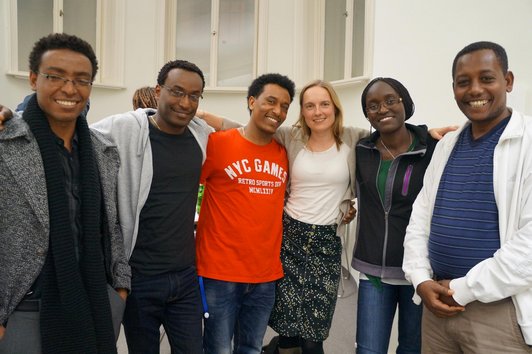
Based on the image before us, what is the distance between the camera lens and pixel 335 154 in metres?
1.97

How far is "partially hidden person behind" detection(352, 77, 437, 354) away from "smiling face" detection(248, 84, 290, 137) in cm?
42

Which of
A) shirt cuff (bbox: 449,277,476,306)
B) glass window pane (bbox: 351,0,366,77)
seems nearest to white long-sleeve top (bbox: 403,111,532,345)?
shirt cuff (bbox: 449,277,476,306)

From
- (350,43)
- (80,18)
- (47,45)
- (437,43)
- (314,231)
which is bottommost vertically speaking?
(314,231)

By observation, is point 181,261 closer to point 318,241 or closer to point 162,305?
point 162,305

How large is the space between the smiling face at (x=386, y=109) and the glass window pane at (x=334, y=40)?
324 centimetres

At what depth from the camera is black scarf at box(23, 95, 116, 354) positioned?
3.80 ft

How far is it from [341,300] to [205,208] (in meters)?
2.21

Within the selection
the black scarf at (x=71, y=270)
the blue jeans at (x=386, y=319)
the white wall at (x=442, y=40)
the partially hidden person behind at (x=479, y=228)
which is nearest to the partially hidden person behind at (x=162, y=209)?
the black scarf at (x=71, y=270)

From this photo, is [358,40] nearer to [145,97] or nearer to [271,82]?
[145,97]

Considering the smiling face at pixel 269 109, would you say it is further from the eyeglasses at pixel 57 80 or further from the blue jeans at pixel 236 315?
the eyeglasses at pixel 57 80

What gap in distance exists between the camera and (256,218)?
181 cm

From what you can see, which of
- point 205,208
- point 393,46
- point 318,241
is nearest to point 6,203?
point 205,208

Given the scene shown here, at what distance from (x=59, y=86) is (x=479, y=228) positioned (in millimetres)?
1463

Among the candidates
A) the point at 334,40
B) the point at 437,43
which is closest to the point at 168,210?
the point at 437,43
